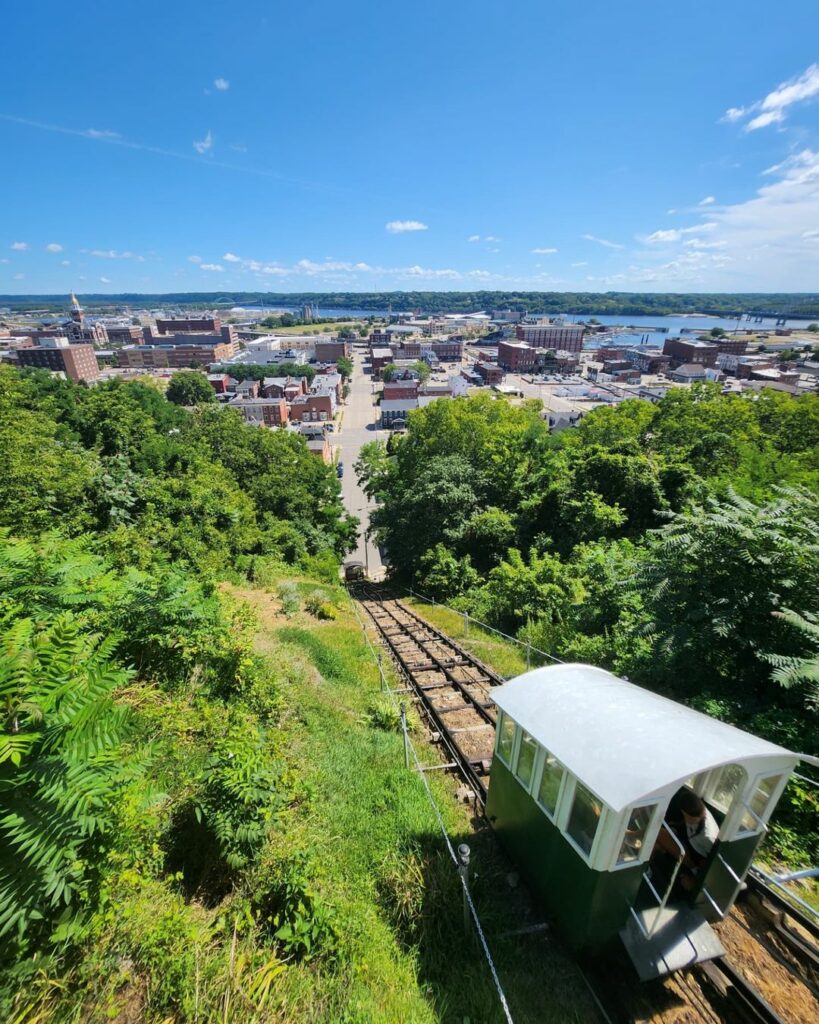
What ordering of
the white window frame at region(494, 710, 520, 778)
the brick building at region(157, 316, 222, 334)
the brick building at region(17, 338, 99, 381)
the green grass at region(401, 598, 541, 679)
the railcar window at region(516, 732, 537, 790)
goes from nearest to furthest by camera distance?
the railcar window at region(516, 732, 537, 790), the white window frame at region(494, 710, 520, 778), the green grass at region(401, 598, 541, 679), the brick building at region(17, 338, 99, 381), the brick building at region(157, 316, 222, 334)

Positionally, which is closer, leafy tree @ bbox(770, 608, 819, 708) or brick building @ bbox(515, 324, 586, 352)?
leafy tree @ bbox(770, 608, 819, 708)

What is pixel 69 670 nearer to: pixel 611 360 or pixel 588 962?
pixel 588 962

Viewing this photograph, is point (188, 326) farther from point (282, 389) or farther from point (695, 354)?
point (695, 354)

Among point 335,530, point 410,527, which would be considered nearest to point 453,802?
point 410,527

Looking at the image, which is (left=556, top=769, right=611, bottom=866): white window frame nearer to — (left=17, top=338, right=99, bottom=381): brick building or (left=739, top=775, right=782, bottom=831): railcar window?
(left=739, top=775, right=782, bottom=831): railcar window

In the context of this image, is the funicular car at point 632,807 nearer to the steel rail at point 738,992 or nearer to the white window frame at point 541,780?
the white window frame at point 541,780

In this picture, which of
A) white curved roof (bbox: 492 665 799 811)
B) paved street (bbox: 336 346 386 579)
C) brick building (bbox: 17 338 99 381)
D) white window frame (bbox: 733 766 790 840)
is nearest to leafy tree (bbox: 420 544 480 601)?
paved street (bbox: 336 346 386 579)

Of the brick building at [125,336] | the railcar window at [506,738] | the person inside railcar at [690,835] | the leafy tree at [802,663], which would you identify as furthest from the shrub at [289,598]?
the brick building at [125,336]
